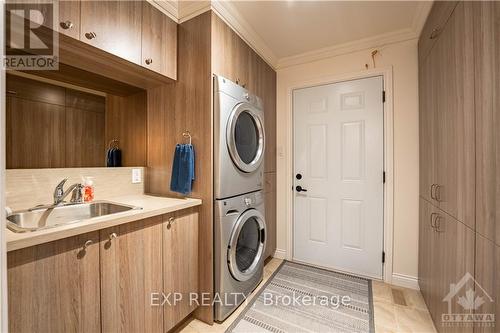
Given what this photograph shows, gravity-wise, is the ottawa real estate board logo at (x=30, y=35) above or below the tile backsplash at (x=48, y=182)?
above

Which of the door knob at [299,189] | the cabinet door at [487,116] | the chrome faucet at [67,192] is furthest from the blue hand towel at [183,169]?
the cabinet door at [487,116]

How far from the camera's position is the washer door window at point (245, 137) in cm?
166

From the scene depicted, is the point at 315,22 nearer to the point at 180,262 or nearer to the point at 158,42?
the point at 158,42

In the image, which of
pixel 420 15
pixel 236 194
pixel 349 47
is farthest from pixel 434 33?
pixel 236 194

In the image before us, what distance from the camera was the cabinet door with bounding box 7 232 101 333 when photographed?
0.81 m

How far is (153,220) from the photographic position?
1.29 metres

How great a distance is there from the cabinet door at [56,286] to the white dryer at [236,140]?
0.82 metres

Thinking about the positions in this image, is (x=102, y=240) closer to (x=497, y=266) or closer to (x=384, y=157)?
(x=497, y=266)

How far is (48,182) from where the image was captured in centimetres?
136

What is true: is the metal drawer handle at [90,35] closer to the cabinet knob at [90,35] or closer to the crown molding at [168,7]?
the cabinet knob at [90,35]

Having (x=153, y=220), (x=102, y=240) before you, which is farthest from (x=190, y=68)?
(x=102, y=240)

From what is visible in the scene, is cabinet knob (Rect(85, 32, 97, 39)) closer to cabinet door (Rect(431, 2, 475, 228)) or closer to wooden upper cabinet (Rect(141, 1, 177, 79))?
wooden upper cabinet (Rect(141, 1, 177, 79))

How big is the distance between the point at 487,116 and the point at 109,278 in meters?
1.91

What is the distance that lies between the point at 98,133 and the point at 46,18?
2.71 ft
